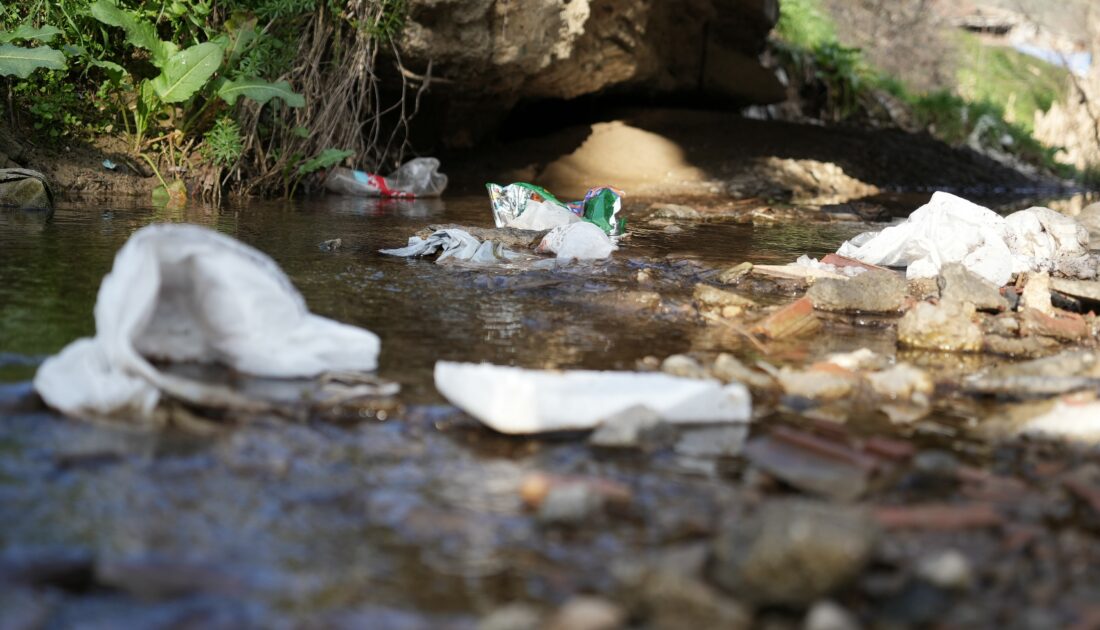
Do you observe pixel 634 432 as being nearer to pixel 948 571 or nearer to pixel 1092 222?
pixel 948 571

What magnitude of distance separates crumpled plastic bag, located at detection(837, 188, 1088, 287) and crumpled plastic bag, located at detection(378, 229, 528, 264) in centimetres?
179

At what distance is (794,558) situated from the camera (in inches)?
52.8

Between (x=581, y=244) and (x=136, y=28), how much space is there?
10.9 ft

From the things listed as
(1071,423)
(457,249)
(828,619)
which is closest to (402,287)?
(457,249)

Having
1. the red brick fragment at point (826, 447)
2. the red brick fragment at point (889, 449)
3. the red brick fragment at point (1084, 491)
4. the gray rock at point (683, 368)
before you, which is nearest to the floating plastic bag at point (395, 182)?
the gray rock at point (683, 368)

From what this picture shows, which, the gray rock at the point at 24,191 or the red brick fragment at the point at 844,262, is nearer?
the red brick fragment at the point at 844,262

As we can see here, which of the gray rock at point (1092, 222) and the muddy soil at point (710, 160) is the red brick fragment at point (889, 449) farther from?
the muddy soil at point (710, 160)

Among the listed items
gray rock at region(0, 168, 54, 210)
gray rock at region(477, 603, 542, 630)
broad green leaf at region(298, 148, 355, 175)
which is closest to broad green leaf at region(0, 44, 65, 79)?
gray rock at region(0, 168, 54, 210)

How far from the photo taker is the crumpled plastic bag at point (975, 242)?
172 inches

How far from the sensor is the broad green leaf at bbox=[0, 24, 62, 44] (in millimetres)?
5559

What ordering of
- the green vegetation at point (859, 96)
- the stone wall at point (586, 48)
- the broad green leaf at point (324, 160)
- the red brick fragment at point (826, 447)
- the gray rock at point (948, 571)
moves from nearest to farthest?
the gray rock at point (948, 571)
the red brick fragment at point (826, 447)
the broad green leaf at point (324, 160)
the stone wall at point (586, 48)
the green vegetation at point (859, 96)

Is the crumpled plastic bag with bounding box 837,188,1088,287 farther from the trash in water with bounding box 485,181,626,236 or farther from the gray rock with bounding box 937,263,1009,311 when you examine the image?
the trash in water with bounding box 485,181,626,236

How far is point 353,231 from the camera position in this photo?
17.1ft

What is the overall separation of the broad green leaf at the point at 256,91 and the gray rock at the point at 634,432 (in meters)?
4.75
